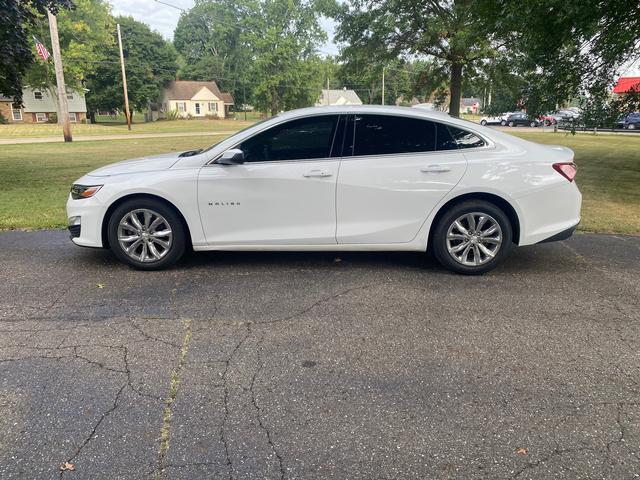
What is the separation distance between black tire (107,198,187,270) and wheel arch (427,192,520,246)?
2.49m

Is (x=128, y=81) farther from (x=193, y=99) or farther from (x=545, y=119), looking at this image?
(x=545, y=119)

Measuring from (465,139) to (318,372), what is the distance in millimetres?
2965

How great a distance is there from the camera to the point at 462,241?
5.12 meters

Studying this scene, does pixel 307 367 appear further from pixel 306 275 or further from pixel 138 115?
pixel 138 115

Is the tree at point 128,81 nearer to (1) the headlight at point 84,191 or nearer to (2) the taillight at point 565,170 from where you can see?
(1) the headlight at point 84,191

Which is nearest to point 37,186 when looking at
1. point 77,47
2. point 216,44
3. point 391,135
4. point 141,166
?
point 141,166

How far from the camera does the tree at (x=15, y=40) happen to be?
9586mm

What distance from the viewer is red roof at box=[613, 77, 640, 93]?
12125 mm

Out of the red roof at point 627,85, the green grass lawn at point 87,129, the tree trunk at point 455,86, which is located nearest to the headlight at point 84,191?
the red roof at point 627,85

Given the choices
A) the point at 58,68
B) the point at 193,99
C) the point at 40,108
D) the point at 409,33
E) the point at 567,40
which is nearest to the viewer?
the point at 567,40

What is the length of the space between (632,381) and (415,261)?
2662mm

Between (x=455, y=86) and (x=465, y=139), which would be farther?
(x=455, y=86)

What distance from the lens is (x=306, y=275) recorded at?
5.18 meters

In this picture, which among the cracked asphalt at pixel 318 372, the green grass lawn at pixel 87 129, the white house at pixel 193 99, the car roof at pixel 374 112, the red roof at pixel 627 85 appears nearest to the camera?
the cracked asphalt at pixel 318 372
